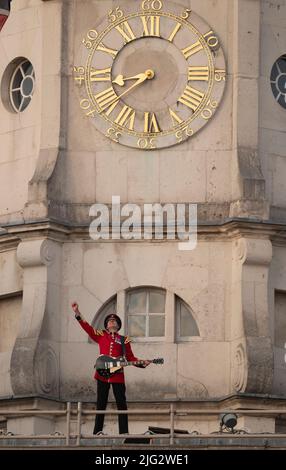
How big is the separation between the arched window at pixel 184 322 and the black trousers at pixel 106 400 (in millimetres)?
4779

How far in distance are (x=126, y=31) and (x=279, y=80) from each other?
3.38 m

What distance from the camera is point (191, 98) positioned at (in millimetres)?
63312

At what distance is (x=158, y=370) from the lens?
62469 mm

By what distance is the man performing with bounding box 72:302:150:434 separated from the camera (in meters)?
57.8

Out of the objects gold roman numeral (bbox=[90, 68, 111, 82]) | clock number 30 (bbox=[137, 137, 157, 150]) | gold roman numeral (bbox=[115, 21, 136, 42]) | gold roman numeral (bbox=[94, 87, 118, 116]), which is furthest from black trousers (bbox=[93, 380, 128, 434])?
gold roman numeral (bbox=[115, 21, 136, 42])

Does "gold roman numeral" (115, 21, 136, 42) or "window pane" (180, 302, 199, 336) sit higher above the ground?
"gold roman numeral" (115, 21, 136, 42)

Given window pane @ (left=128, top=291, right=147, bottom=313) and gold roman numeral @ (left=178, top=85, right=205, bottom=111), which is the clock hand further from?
window pane @ (left=128, top=291, right=147, bottom=313)

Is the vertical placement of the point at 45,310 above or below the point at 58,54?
below

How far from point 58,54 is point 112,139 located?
7.03 feet

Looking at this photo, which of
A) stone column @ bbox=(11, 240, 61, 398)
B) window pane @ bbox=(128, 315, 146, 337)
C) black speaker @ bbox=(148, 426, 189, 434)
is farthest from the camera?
window pane @ bbox=(128, 315, 146, 337)

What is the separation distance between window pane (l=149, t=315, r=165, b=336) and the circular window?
5239mm
